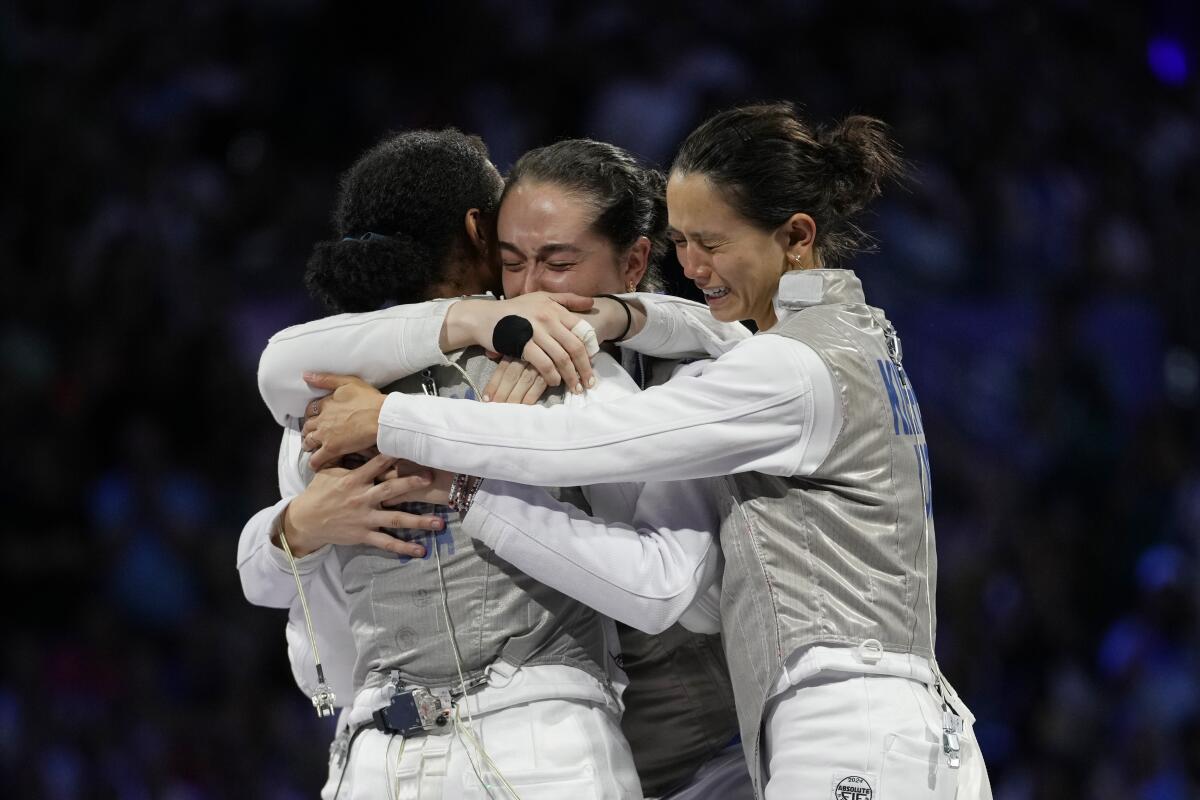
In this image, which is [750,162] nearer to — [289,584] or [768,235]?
[768,235]

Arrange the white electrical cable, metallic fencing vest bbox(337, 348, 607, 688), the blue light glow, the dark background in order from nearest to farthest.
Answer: metallic fencing vest bbox(337, 348, 607, 688)
the white electrical cable
the dark background
the blue light glow

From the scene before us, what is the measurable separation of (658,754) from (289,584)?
1.97ft

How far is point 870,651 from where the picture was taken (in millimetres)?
1528

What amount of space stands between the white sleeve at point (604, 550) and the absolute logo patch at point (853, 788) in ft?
0.91

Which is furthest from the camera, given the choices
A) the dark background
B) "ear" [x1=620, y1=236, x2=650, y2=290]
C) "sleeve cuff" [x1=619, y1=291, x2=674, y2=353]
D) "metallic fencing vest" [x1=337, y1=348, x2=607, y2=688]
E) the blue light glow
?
the blue light glow

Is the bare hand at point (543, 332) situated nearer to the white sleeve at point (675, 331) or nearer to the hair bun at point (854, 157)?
the white sleeve at point (675, 331)

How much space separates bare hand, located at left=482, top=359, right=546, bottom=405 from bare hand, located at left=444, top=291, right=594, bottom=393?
0.5 inches

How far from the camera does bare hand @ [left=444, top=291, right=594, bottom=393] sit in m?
1.63

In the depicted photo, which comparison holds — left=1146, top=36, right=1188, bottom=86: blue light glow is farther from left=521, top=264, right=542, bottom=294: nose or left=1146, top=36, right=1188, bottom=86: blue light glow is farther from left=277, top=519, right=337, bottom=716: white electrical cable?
left=277, top=519, right=337, bottom=716: white electrical cable

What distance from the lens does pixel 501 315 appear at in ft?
5.50

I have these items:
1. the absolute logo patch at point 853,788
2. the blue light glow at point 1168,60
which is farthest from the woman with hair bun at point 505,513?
the blue light glow at point 1168,60

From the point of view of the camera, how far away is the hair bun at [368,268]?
1.75 metres

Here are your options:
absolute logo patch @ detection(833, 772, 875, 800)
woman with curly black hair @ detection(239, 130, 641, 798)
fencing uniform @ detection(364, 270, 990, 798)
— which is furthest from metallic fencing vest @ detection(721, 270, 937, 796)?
woman with curly black hair @ detection(239, 130, 641, 798)

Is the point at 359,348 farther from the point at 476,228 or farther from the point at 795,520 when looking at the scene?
the point at 795,520
